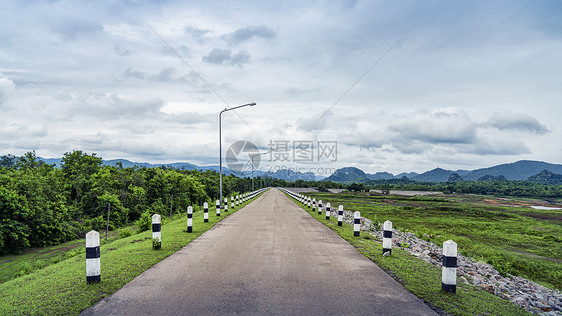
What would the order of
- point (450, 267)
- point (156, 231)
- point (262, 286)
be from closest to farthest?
point (450, 267) → point (262, 286) → point (156, 231)

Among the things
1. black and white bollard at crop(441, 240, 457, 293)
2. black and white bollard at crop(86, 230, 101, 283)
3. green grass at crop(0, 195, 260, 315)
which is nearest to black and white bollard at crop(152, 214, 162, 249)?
green grass at crop(0, 195, 260, 315)

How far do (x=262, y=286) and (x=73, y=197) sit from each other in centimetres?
3875

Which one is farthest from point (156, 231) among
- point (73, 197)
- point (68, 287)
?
point (73, 197)

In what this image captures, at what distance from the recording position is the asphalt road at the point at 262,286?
4875 mm

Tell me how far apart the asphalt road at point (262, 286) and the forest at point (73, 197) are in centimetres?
1934

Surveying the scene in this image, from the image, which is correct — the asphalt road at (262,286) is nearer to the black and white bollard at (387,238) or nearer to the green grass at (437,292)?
the green grass at (437,292)

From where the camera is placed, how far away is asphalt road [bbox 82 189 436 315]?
16.0ft

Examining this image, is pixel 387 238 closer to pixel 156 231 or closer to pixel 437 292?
pixel 437 292

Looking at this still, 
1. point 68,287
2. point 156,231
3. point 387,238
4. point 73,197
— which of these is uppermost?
point 156,231

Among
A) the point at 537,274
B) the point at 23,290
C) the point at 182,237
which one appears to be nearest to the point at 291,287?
the point at 23,290

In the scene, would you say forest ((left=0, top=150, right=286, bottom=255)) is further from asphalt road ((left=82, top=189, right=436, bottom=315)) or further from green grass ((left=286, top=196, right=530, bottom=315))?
green grass ((left=286, top=196, right=530, bottom=315))

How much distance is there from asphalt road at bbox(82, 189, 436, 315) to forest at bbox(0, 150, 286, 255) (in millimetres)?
19339

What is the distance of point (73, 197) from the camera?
37.8 metres

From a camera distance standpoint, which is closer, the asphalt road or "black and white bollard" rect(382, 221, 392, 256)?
the asphalt road
